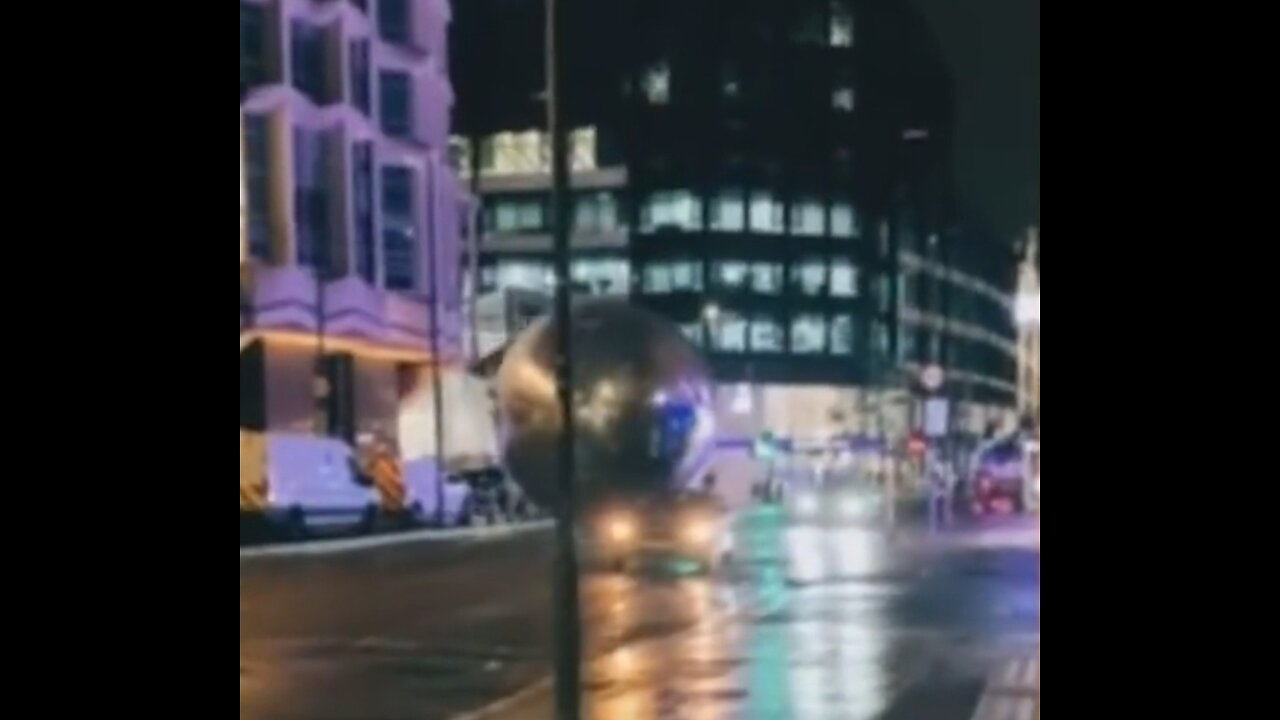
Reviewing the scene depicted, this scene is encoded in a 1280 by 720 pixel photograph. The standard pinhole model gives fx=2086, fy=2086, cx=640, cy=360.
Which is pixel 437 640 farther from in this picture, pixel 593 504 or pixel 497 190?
pixel 497 190

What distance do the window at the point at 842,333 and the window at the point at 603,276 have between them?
561 millimetres

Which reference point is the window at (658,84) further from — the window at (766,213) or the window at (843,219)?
the window at (843,219)

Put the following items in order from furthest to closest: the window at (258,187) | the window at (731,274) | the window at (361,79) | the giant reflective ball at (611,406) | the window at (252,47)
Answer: the window at (361,79) < the window at (731,274) < the giant reflective ball at (611,406) < the window at (258,187) < the window at (252,47)

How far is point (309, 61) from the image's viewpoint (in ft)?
18.4

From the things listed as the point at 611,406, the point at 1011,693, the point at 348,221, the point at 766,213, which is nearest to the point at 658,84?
the point at 766,213

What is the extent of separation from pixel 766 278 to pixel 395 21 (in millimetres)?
1282

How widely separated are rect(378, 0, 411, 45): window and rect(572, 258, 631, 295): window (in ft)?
2.75

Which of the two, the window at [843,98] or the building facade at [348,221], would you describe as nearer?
the building facade at [348,221]

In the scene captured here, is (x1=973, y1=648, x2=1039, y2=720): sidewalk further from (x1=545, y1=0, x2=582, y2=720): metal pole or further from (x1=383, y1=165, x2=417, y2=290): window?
(x1=383, y1=165, x2=417, y2=290): window

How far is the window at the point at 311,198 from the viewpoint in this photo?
213 inches

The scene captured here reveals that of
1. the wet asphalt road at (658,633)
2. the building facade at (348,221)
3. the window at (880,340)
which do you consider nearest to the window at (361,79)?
the building facade at (348,221)
